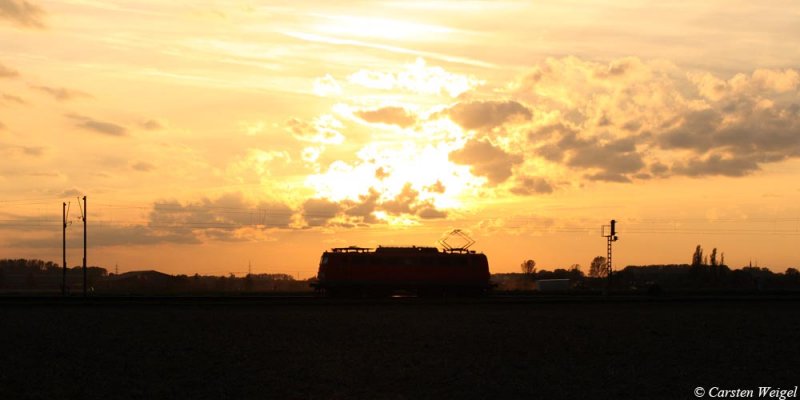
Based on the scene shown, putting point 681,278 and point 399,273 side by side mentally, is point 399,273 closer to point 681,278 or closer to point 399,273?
point 399,273

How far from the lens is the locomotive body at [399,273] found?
182 feet

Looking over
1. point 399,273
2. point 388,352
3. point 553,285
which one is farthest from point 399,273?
point 553,285

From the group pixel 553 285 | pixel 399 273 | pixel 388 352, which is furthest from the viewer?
pixel 553 285

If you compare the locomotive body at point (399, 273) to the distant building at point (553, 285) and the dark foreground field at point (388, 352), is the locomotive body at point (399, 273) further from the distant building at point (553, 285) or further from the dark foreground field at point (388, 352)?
the distant building at point (553, 285)

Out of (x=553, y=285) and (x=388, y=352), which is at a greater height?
(x=553, y=285)

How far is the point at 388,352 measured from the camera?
86.5 ft

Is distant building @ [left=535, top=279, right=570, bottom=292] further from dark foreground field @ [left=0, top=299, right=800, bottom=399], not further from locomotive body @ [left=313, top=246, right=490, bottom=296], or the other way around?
dark foreground field @ [left=0, top=299, right=800, bottom=399]

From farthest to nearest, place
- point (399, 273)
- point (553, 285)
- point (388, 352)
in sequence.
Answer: point (553, 285) < point (399, 273) < point (388, 352)

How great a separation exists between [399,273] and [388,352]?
29924mm

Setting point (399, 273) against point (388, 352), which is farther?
point (399, 273)

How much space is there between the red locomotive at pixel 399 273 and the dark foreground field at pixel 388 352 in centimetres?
1422

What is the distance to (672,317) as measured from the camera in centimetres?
3719

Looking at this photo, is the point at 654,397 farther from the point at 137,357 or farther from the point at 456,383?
the point at 137,357

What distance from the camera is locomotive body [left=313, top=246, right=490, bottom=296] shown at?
2188 inches
